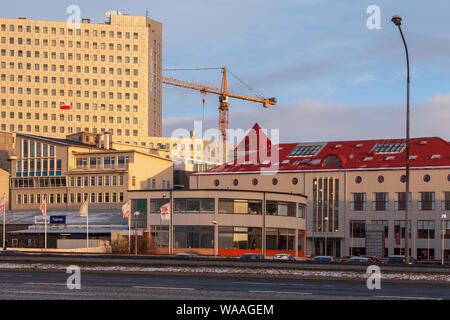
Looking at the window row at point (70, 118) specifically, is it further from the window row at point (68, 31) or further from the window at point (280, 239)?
the window at point (280, 239)

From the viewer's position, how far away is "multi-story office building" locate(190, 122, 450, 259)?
96.8 meters

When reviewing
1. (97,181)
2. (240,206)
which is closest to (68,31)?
Result: (97,181)

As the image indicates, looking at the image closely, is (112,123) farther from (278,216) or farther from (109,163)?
(278,216)

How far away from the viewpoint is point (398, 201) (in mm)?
98938

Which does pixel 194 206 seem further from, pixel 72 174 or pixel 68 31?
pixel 68 31

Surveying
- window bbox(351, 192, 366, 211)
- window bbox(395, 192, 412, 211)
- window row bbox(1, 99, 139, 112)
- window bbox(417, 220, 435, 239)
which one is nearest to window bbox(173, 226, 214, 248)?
window bbox(351, 192, 366, 211)

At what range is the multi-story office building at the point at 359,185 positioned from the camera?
96750mm

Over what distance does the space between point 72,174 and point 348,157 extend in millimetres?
44428

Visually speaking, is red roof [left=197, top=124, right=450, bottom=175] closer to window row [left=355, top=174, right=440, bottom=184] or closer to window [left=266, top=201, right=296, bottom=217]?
window row [left=355, top=174, right=440, bottom=184]

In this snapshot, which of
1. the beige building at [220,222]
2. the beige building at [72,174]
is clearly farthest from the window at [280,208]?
the beige building at [72,174]

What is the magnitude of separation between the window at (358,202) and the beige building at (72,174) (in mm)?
34080

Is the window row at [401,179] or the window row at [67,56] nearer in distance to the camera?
the window row at [401,179]

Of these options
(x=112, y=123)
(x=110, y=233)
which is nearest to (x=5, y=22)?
(x=112, y=123)
